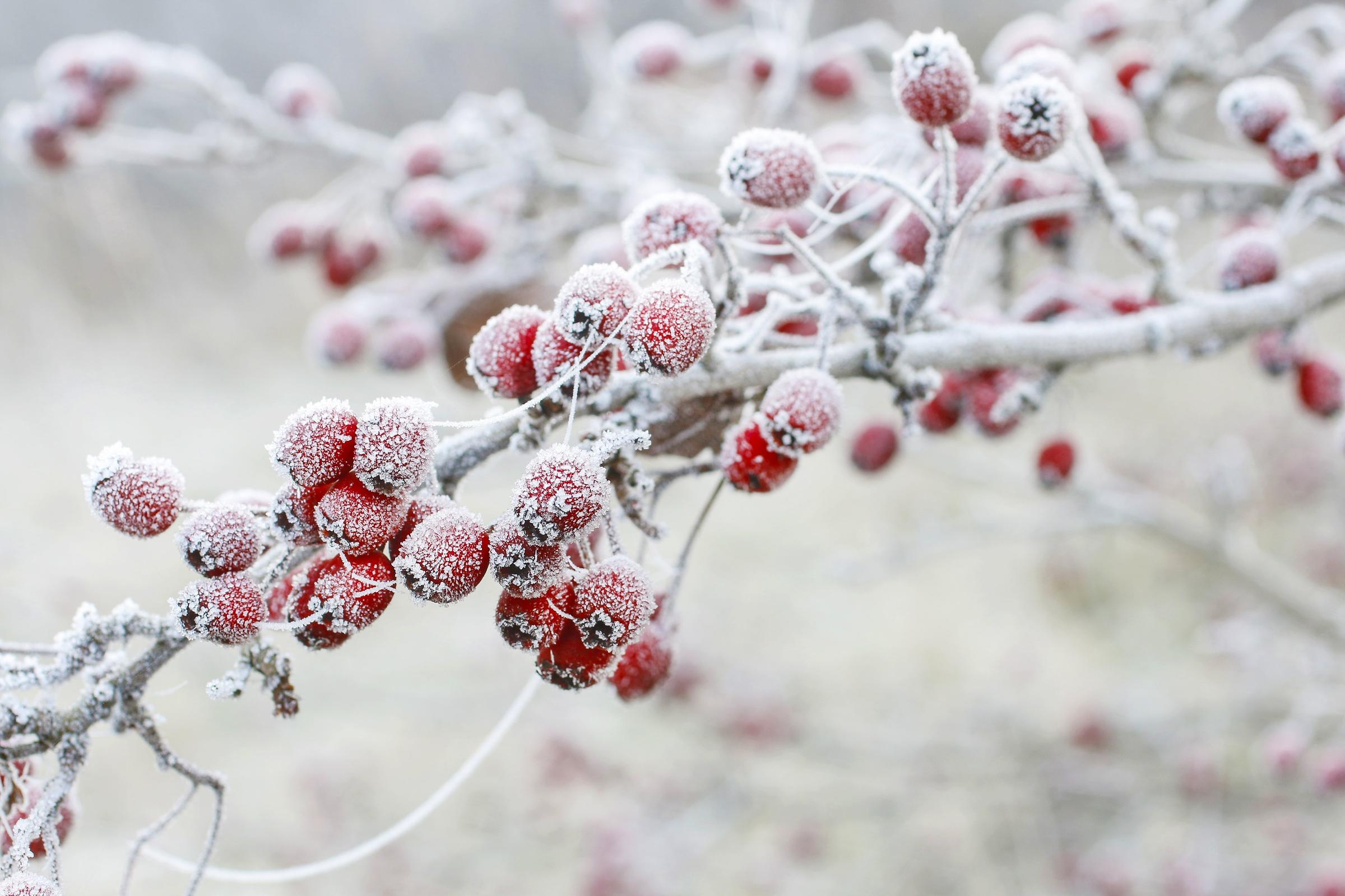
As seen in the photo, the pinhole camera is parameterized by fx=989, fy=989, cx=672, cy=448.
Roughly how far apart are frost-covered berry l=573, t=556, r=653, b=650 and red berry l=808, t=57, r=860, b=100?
1.07 meters

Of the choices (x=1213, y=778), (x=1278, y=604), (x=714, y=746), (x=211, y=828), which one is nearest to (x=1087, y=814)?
(x=1213, y=778)

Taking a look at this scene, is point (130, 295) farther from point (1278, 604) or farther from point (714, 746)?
point (1278, 604)

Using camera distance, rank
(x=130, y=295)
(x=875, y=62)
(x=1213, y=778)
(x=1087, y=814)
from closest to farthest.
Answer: (x=1213, y=778), (x=1087, y=814), (x=875, y=62), (x=130, y=295)

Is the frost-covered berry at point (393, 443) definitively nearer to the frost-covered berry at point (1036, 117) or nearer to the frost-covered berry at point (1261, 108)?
the frost-covered berry at point (1036, 117)

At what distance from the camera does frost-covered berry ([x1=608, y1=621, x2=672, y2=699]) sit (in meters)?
0.69

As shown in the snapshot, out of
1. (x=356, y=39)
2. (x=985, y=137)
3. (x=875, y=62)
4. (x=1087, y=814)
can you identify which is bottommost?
(x=1087, y=814)

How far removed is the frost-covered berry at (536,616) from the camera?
554 mm

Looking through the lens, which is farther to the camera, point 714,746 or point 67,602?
point 714,746

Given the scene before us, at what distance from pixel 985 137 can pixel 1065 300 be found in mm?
178

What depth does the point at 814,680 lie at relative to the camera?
3.69m

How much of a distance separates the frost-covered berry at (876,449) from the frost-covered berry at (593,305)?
1.93 ft

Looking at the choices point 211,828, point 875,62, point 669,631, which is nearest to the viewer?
point 211,828

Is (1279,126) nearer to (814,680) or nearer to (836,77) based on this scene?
(836,77)

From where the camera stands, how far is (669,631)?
0.72 m
